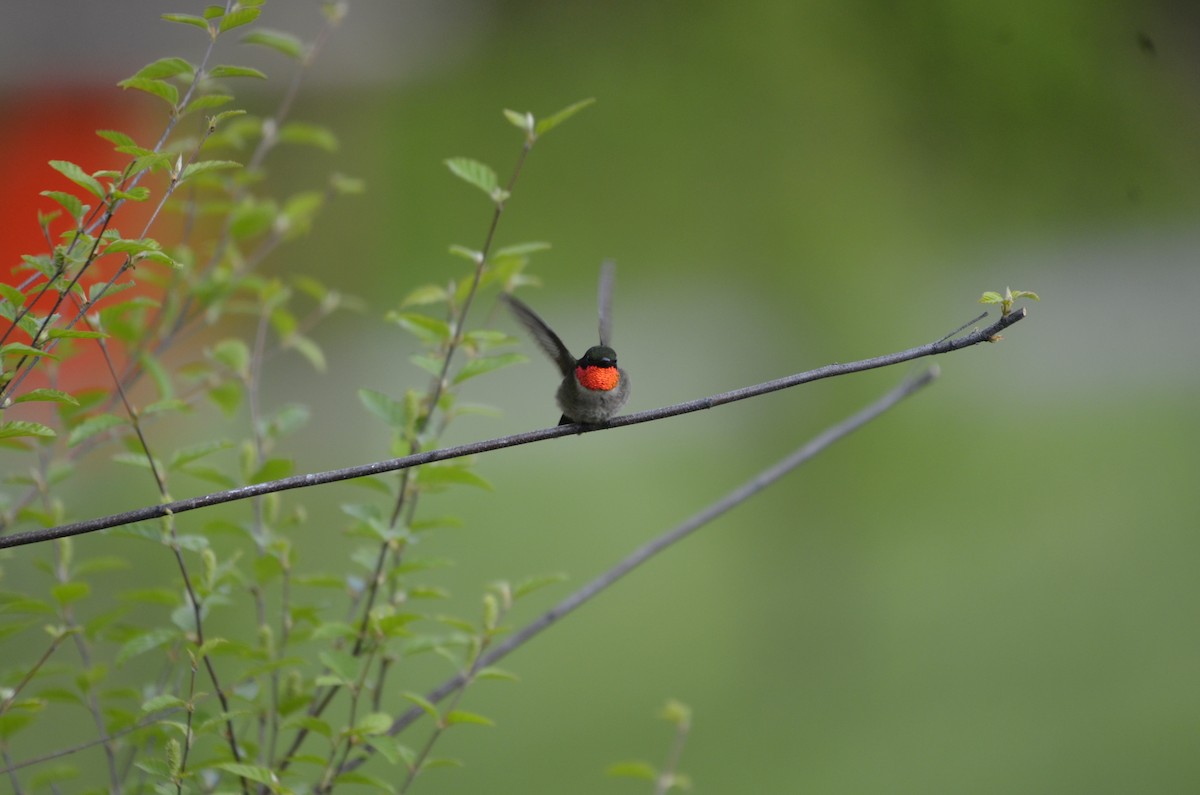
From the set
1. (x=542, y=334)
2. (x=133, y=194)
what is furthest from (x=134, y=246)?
(x=542, y=334)

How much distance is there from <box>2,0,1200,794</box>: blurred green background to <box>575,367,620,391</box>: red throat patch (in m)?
1.62

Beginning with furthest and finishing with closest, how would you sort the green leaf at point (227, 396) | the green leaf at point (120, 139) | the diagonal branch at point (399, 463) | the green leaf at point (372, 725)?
the green leaf at point (227, 396)
the green leaf at point (372, 725)
the green leaf at point (120, 139)
the diagonal branch at point (399, 463)

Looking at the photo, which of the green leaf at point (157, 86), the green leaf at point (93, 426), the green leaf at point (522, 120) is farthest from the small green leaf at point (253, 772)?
the green leaf at point (93, 426)

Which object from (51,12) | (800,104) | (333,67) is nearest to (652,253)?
(800,104)

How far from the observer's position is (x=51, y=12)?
3131 mm

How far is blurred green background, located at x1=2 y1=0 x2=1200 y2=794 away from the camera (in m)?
3.04

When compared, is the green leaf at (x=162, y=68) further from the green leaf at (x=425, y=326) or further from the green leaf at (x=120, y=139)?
the green leaf at (x=425, y=326)

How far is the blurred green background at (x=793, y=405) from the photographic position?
3.04m

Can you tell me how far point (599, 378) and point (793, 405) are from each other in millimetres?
1817

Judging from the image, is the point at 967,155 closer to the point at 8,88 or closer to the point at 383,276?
the point at 383,276

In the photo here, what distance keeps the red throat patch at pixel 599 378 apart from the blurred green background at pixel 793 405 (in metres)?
1.62

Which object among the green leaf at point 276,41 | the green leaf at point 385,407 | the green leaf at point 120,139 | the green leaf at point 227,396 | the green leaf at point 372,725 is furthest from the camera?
the green leaf at point 227,396

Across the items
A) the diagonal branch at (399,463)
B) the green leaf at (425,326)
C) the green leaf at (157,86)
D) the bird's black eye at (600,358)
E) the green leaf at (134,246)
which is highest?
the green leaf at (157,86)

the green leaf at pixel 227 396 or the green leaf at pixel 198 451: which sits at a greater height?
the green leaf at pixel 227 396
